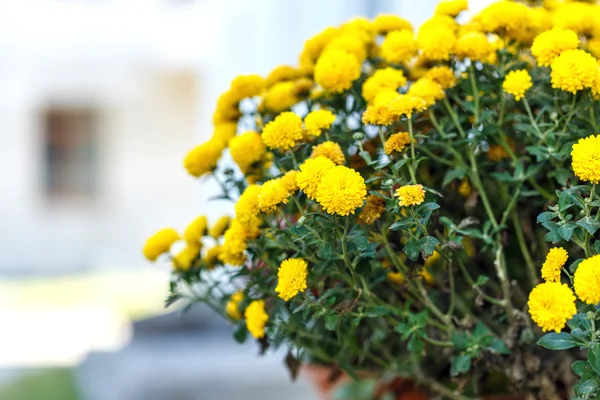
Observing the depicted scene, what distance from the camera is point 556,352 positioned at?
0.87m

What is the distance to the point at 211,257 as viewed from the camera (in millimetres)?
901

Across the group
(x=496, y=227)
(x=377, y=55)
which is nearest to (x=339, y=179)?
(x=496, y=227)

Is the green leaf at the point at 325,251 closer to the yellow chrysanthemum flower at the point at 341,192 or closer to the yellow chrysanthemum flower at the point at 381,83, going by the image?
the yellow chrysanthemum flower at the point at 341,192

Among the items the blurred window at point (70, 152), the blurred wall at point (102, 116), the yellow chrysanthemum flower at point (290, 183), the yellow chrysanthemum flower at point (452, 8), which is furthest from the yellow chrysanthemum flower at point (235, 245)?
the blurred window at point (70, 152)

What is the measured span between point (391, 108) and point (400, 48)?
0.45 feet

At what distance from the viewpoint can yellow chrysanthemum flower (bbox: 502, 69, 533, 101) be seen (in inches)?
30.5

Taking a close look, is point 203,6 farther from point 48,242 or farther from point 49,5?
point 48,242

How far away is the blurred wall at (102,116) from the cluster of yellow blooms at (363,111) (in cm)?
763

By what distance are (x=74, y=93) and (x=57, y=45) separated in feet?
1.77

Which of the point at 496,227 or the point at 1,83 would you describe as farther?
the point at 1,83

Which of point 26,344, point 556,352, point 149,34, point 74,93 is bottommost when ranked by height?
point 26,344

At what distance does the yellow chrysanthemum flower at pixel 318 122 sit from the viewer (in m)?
0.78

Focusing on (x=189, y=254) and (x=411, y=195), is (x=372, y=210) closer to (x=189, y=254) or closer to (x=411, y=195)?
(x=411, y=195)

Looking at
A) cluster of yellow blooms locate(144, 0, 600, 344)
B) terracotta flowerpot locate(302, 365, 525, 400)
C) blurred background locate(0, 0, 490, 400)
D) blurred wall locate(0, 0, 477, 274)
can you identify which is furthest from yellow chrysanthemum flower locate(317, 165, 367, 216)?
blurred wall locate(0, 0, 477, 274)
